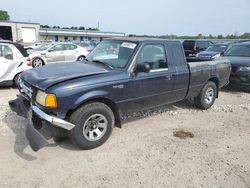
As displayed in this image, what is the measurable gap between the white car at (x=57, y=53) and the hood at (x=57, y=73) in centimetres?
984

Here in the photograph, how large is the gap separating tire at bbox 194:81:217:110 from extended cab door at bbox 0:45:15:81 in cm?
612

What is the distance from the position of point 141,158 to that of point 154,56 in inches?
84.1

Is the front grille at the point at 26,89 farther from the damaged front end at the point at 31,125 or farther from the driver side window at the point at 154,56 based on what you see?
the driver side window at the point at 154,56

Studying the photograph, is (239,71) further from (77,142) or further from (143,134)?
(77,142)

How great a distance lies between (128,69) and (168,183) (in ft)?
6.93

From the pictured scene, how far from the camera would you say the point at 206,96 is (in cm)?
656

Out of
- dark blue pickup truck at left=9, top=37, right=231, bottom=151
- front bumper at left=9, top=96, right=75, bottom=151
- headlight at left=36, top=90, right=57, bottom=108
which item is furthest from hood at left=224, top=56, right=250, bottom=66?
headlight at left=36, top=90, right=57, bottom=108

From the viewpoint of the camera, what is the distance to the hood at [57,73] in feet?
12.8

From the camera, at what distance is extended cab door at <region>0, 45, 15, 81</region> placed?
8016 millimetres

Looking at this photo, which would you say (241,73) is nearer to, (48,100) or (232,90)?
(232,90)

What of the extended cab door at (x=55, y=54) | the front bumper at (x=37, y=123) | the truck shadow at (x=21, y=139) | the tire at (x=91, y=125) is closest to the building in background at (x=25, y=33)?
the extended cab door at (x=55, y=54)

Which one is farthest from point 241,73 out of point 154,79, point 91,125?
point 91,125

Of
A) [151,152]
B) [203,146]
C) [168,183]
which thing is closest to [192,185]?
[168,183]

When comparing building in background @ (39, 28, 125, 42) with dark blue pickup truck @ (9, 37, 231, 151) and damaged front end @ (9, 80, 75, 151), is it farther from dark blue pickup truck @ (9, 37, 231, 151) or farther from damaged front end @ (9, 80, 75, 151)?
damaged front end @ (9, 80, 75, 151)
